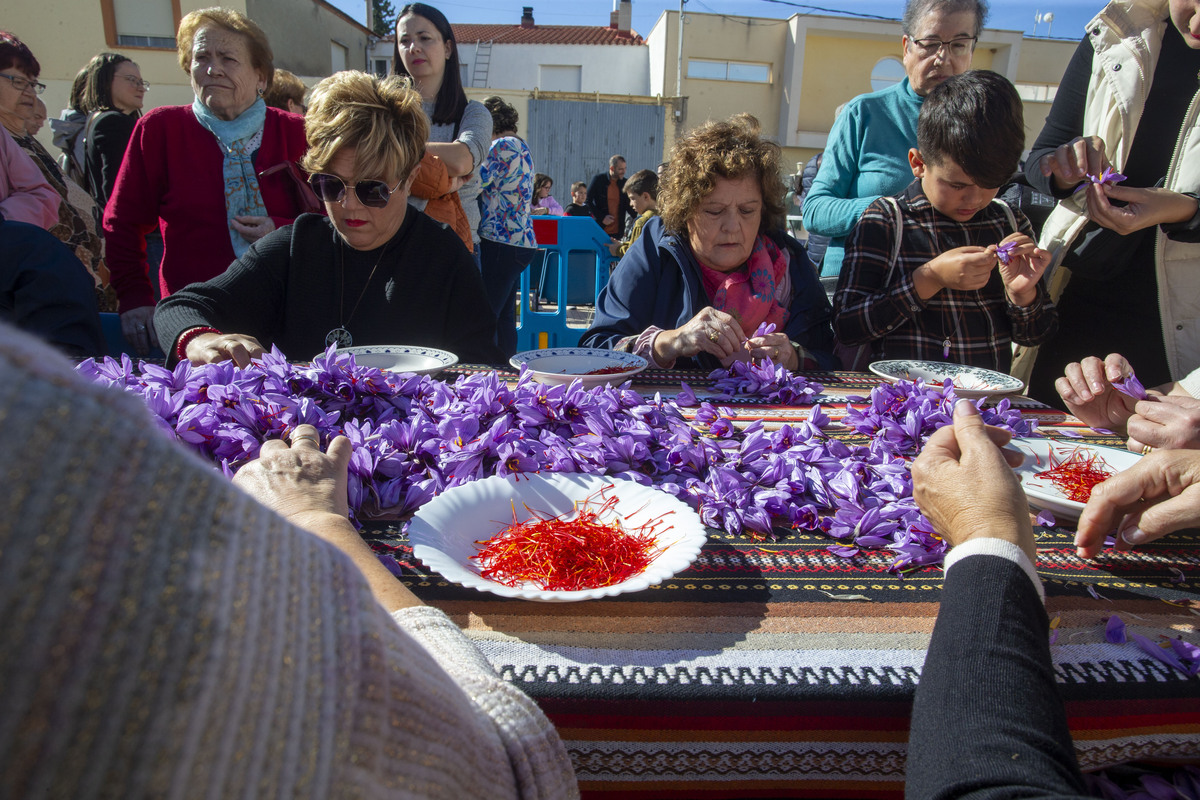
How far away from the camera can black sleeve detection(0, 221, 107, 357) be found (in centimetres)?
233

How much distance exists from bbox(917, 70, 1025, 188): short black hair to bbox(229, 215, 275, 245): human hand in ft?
8.57

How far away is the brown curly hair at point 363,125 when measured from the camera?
8.02 feet

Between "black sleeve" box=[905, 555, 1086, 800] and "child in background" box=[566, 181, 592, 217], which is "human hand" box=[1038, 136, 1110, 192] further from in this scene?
"child in background" box=[566, 181, 592, 217]

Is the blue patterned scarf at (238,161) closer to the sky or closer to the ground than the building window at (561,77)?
closer to the ground

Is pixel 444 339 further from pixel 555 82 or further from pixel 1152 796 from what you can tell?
pixel 555 82

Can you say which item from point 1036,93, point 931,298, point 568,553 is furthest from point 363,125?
point 1036,93

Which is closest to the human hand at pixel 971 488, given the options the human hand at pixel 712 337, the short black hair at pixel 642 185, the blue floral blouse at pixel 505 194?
the human hand at pixel 712 337

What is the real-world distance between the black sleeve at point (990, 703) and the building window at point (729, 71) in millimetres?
23064

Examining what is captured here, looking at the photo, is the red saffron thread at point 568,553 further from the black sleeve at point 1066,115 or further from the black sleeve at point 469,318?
the black sleeve at point 1066,115

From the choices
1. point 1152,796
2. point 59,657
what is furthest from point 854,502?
point 59,657

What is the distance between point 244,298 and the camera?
8.21ft

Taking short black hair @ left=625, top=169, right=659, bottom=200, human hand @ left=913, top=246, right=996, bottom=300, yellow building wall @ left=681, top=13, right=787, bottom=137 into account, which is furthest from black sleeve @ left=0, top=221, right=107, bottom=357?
yellow building wall @ left=681, top=13, right=787, bottom=137

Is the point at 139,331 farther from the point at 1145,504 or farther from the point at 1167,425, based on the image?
the point at 1167,425

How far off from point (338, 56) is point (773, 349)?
2282 cm
